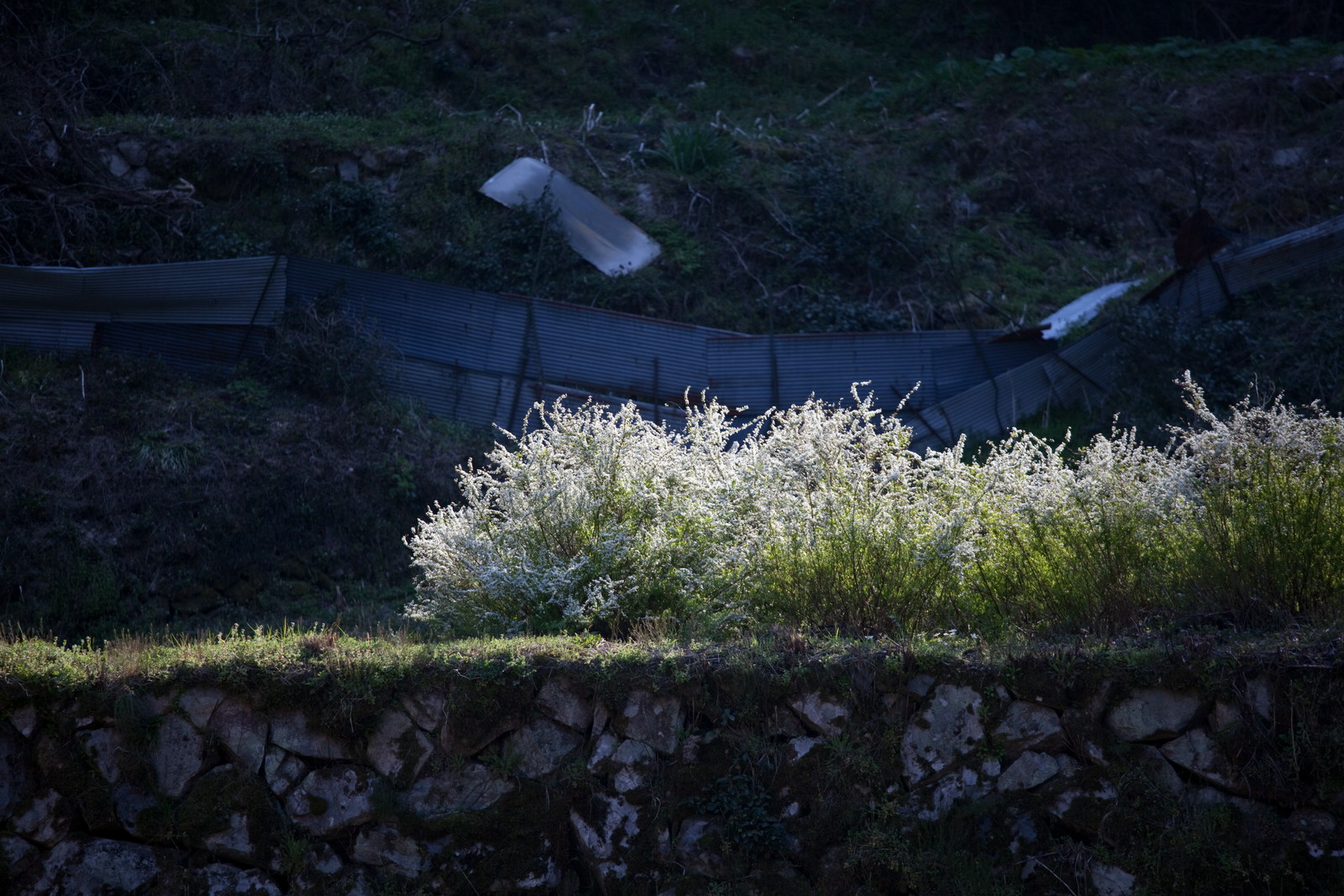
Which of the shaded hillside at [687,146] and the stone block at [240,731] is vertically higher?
the shaded hillside at [687,146]

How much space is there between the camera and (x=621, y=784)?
13.8 feet

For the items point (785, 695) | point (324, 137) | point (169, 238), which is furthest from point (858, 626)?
point (324, 137)

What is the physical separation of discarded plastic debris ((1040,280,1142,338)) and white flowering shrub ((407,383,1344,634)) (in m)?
5.36

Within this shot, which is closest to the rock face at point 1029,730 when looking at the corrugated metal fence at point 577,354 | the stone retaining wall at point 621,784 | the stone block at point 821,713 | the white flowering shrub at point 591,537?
the stone retaining wall at point 621,784

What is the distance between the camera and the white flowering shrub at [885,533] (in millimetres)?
4590

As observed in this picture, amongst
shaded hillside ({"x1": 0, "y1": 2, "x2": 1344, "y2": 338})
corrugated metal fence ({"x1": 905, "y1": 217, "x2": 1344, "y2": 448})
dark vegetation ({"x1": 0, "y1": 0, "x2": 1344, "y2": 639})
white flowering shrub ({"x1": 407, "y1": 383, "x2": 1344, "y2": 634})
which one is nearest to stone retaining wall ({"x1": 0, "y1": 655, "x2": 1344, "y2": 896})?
white flowering shrub ({"x1": 407, "y1": 383, "x2": 1344, "y2": 634})

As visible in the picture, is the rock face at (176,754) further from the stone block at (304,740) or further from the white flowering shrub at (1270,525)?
the white flowering shrub at (1270,525)

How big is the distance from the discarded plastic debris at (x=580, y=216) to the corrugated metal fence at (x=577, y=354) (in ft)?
6.87

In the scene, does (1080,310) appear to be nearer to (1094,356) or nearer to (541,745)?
(1094,356)

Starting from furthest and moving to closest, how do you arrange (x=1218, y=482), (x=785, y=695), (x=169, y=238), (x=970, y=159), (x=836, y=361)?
(x=970, y=159) → (x=169, y=238) → (x=836, y=361) → (x=1218, y=482) → (x=785, y=695)

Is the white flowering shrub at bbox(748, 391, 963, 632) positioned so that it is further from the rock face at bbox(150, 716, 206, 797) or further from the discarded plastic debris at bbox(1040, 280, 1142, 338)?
the discarded plastic debris at bbox(1040, 280, 1142, 338)

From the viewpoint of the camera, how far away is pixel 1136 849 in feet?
12.5

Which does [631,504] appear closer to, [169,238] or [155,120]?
[169,238]

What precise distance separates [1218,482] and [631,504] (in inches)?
113
